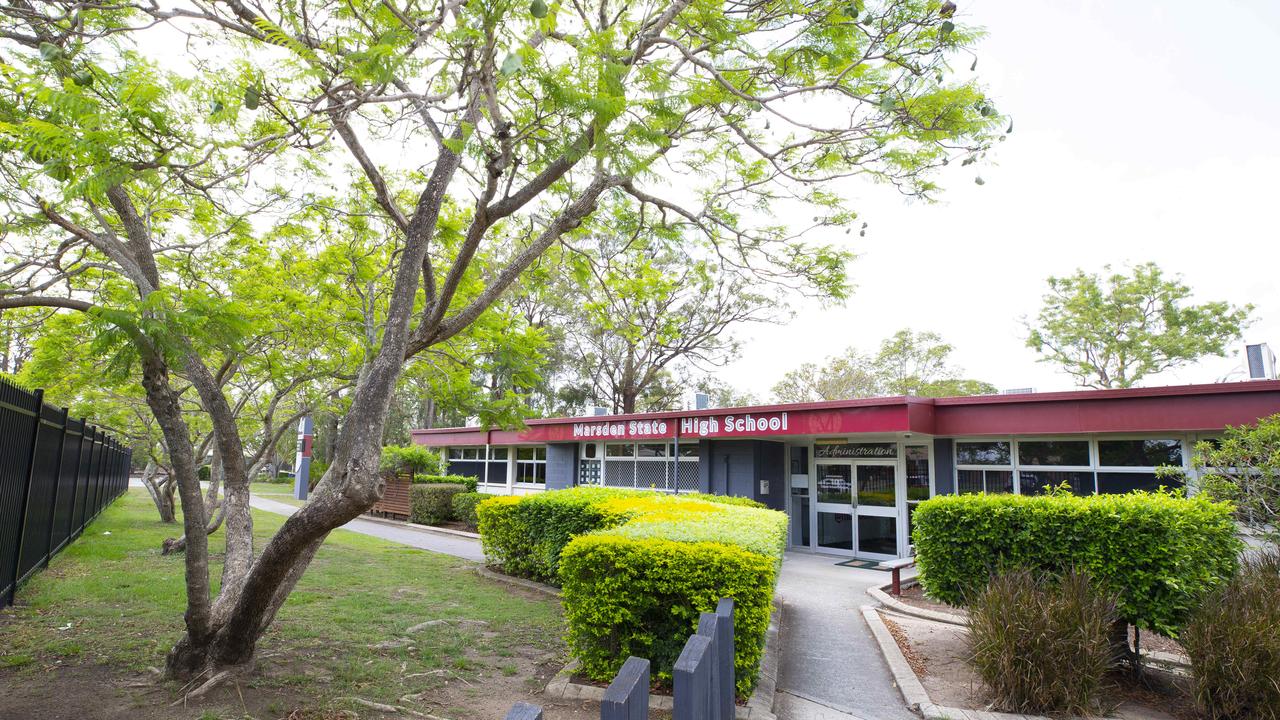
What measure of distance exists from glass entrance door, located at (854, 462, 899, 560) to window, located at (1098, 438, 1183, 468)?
3.78 metres

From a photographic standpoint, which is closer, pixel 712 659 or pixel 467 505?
pixel 712 659

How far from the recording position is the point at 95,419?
15.6m

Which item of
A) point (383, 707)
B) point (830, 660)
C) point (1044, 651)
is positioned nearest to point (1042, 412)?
point (830, 660)

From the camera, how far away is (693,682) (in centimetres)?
199

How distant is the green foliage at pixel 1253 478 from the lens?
677 cm

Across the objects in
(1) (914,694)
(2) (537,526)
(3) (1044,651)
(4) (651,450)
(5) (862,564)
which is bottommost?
(5) (862,564)

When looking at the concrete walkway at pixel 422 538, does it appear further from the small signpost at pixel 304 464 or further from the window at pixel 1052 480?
the window at pixel 1052 480

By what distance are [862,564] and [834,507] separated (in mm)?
1797

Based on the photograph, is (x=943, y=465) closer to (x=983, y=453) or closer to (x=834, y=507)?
(x=983, y=453)

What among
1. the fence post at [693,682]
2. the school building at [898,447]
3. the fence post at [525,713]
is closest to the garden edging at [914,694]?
the fence post at [693,682]

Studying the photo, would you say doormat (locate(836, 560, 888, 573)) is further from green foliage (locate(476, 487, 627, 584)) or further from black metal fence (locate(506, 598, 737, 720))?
black metal fence (locate(506, 598, 737, 720))

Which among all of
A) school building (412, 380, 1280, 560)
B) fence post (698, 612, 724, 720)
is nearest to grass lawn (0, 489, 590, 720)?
fence post (698, 612, 724, 720)

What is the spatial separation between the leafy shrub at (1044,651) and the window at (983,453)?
8.28 m

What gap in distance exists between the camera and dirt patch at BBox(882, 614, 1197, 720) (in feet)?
17.5
